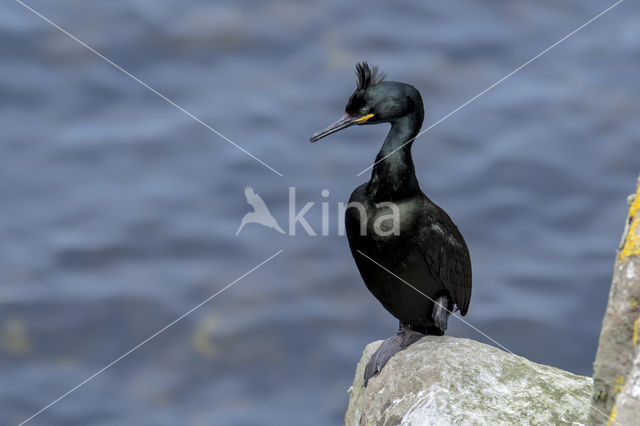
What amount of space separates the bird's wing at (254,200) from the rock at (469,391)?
606 cm

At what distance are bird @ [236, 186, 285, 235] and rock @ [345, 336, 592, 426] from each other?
5.95 m

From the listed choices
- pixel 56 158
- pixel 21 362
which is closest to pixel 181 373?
pixel 21 362

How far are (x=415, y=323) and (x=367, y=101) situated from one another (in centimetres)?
144

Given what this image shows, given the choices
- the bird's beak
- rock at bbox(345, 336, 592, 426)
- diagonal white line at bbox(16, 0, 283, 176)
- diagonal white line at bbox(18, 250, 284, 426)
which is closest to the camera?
rock at bbox(345, 336, 592, 426)

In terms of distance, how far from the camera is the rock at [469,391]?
5184 mm

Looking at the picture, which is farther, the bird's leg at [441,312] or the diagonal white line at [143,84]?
the diagonal white line at [143,84]

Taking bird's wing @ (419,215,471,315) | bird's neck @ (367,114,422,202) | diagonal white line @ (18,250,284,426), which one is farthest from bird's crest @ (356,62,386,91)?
diagonal white line @ (18,250,284,426)

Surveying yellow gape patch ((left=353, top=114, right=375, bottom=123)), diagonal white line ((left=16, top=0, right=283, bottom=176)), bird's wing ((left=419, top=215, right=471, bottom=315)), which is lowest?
bird's wing ((left=419, top=215, right=471, bottom=315))

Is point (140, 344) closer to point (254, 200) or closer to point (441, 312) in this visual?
point (254, 200)

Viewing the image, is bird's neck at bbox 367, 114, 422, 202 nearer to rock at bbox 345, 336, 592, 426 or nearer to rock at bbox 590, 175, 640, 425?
rock at bbox 345, 336, 592, 426

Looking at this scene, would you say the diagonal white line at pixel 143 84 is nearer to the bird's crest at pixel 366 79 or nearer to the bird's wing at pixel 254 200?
the bird's wing at pixel 254 200

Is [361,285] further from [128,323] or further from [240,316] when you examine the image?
[128,323]

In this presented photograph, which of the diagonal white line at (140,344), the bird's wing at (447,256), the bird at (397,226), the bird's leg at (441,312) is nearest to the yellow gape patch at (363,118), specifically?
the bird at (397,226)

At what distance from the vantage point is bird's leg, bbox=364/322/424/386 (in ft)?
19.4
